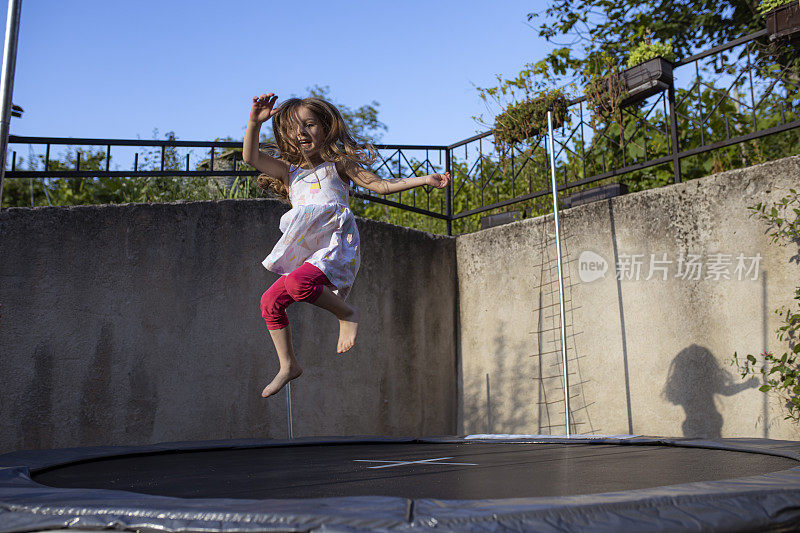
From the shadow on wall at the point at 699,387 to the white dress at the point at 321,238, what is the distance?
1634 mm

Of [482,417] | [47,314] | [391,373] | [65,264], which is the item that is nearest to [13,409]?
[47,314]

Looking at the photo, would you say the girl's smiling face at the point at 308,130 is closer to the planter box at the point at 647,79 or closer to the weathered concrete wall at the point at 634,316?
→ the weathered concrete wall at the point at 634,316

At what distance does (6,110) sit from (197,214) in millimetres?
1247

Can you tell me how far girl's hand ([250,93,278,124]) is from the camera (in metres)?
1.82

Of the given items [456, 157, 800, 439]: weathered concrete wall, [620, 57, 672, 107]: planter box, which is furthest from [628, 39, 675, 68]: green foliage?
[456, 157, 800, 439]: weathered concrete wall

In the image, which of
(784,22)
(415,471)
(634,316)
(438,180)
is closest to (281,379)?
(415,471)

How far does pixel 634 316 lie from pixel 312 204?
175 cm

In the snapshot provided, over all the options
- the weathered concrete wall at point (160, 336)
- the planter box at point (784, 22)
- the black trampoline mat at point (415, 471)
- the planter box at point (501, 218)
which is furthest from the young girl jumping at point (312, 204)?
the planter box at point (784, 22)

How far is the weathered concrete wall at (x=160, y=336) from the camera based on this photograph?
2.52m

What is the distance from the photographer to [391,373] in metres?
3.38

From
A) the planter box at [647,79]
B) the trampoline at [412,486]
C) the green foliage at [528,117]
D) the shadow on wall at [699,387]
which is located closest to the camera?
the trampoline at [412,486]

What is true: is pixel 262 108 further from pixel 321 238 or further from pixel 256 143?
pixel 321 238

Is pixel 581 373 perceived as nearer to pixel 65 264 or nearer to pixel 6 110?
pixel 65 264

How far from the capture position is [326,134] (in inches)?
81.2
